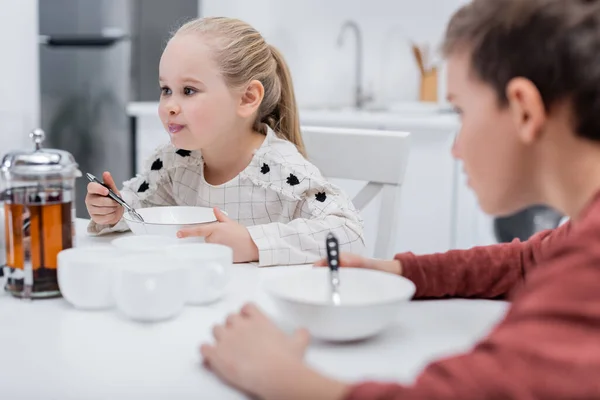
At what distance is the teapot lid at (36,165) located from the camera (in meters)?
0.92

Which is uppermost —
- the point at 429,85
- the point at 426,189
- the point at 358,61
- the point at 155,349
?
the point at 358,61

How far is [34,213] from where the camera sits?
3.05 ft

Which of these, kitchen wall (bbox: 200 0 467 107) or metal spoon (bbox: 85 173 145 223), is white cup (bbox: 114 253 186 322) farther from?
kitchen wall (bbox: 200 0 467 107)

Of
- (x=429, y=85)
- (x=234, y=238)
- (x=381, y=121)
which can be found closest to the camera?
(x=234, y=238)

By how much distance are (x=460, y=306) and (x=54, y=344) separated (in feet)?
1.54

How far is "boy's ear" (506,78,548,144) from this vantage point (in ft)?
2.34

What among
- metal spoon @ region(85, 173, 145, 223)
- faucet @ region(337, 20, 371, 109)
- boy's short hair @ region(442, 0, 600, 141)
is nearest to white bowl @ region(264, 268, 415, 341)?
boy's short hair @ region(442, 0, 600, 141)

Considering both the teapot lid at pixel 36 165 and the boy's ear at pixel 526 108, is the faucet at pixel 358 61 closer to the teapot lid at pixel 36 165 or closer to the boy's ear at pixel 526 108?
the teapot lid at pixel 36 165

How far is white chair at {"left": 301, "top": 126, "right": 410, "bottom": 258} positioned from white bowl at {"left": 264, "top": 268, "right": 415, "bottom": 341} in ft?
2.39

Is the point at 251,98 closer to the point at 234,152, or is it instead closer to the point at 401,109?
the point at 234,152

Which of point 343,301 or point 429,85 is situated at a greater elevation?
point 429,85

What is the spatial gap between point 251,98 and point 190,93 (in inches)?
6.0

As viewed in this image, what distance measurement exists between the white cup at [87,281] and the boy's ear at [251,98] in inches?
29.7

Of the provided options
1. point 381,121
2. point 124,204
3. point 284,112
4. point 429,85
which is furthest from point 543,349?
point 429,85
